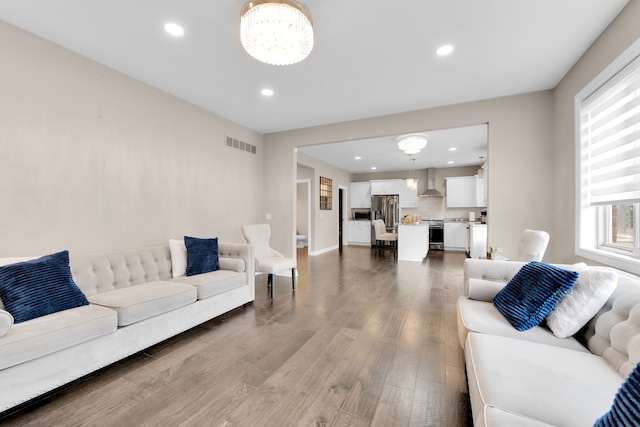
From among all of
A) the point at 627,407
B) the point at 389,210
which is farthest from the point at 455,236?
the point at 627,407

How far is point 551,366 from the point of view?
1245 millimetres

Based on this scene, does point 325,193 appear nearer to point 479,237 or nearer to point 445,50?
point 479,237

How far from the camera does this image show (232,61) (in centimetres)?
282

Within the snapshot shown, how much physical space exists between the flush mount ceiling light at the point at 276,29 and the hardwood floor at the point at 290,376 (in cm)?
230

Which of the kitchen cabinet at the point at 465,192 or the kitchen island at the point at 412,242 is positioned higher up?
the kitchen cabinet at the point at 465,192

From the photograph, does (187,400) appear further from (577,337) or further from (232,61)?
(232,61)

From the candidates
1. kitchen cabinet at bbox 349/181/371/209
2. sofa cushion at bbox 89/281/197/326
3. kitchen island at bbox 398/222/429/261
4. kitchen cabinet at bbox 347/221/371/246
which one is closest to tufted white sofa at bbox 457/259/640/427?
sofa cushion at bbox 89/281/197/326

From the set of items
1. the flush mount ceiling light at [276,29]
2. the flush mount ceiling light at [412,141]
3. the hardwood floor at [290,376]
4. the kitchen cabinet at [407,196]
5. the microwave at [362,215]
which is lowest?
the hardwood floor at [290,376]

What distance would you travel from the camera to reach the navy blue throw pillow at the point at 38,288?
1.83 metres

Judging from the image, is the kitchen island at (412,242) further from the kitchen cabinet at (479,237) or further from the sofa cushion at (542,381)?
the sofa cushion at (542,381)

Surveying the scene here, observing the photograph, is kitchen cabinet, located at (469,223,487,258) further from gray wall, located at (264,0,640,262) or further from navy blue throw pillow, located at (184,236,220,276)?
navy blue throw pillow, located at (184,236,220,276)

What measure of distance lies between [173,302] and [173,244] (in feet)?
3.15

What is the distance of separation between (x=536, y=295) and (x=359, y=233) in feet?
25.8

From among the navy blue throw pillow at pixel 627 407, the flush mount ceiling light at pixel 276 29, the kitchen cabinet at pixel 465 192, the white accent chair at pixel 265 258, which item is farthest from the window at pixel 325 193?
the navy blue throw pillow at pixel 627 407
